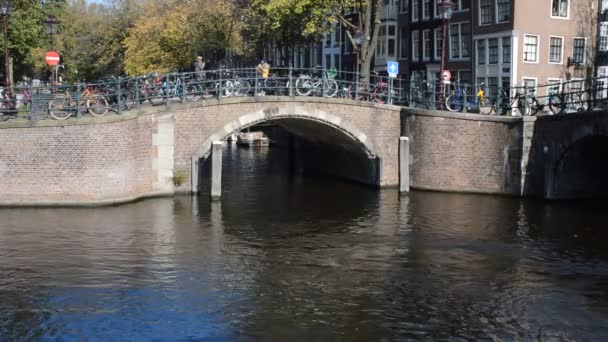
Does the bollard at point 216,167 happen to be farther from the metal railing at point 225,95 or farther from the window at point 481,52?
the window at point 481,52

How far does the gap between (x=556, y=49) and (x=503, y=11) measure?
3.51 meters

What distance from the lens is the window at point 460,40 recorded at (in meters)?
43.2

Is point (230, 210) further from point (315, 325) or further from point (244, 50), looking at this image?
point (244, 50)

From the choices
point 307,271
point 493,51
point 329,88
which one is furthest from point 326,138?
point 307,271

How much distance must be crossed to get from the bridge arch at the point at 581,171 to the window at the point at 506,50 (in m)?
15.6

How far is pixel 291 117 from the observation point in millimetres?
26859

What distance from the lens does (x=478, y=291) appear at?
48.9ft

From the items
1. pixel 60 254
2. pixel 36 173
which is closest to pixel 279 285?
pixel 60 254

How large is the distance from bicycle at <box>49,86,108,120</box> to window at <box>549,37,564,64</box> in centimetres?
2549

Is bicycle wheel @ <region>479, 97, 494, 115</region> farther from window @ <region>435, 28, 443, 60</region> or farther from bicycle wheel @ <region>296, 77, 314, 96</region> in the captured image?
window @ <region>435, 28, 443, 60</region>

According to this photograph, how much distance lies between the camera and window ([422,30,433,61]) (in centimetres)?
4684

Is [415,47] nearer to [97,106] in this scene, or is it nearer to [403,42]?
[403,42]

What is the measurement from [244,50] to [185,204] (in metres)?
25.4

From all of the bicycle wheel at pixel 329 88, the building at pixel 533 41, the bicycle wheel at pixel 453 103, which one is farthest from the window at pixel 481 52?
the bicycle wheel at pixel 329 88
